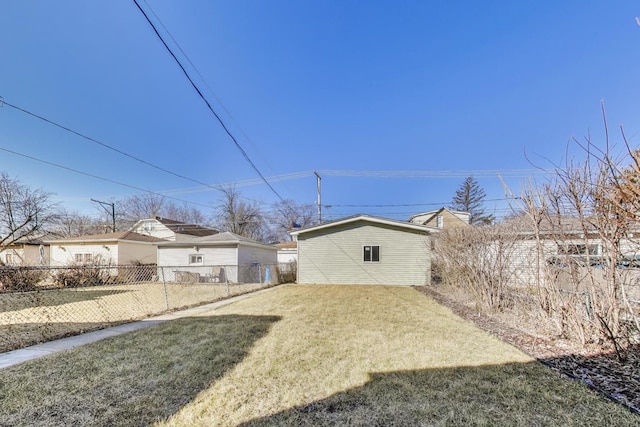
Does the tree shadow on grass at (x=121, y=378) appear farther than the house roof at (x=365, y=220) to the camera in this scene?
No

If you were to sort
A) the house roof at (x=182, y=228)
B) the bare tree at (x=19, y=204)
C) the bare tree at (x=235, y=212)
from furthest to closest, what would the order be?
the bare tree at (x=235, y=212) < the house roof at (x=182, y=228) < the bare tree at (x=19, y=204)

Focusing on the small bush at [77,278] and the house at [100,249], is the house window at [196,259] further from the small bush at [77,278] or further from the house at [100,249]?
the small bush at [77,278]

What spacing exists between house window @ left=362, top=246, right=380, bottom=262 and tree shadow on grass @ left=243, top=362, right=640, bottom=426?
35.9 feet

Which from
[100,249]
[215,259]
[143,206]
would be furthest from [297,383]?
[143,206]

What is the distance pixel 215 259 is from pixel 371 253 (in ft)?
29.0

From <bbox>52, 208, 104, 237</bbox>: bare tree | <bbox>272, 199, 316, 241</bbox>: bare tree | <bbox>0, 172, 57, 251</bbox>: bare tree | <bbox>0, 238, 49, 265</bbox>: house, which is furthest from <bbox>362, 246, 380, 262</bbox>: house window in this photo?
<bbox>52, 208, 104, 237</bbox>: bare tree

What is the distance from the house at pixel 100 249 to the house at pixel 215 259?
85.2 inches

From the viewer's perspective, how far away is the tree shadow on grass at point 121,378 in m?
2.40

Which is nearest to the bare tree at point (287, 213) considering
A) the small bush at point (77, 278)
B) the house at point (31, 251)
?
the house at point (31, 251)

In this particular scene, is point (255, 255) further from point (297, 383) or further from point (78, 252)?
point (297, 383)

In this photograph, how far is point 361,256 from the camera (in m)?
14.3

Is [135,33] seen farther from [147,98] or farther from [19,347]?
[19,347]

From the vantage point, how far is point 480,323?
580 centimetres

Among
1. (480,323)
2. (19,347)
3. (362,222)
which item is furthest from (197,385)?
(362,222)
